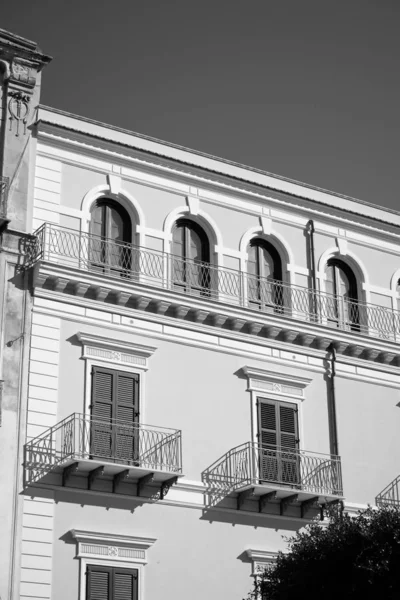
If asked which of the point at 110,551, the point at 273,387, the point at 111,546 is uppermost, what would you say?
the point at 273,387

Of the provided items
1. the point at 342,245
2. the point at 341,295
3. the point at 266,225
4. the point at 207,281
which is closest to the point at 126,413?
the point at 207,281

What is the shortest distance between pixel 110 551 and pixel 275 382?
634cm

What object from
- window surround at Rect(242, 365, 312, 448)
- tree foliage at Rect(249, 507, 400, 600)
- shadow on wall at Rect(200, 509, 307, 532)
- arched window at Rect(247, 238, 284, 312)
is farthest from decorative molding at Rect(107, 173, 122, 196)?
tree foliage at Rect(249, 507, 400, 600)

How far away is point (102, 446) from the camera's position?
24641 millimetres

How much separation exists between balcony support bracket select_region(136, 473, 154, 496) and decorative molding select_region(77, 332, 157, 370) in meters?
2.67

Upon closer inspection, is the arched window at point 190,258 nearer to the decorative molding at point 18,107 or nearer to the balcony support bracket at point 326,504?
the decorative molding at point 18,107

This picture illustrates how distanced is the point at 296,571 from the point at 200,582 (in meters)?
3.18

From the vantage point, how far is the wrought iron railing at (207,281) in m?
26.4

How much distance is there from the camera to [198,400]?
26781 mm

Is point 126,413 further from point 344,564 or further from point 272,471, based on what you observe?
point 344,564

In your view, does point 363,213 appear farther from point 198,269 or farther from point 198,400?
point 198,400

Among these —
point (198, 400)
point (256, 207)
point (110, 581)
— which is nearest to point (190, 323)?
point (198, 400)

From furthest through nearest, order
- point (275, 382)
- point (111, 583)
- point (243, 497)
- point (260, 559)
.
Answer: point (275, 382) → point (243, 497) → point (260, 559) → point (111, 583)

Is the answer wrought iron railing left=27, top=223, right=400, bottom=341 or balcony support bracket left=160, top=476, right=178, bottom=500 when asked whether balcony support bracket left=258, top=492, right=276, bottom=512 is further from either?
wrought iron railing left=27, top=223, right=400, bottom=341
